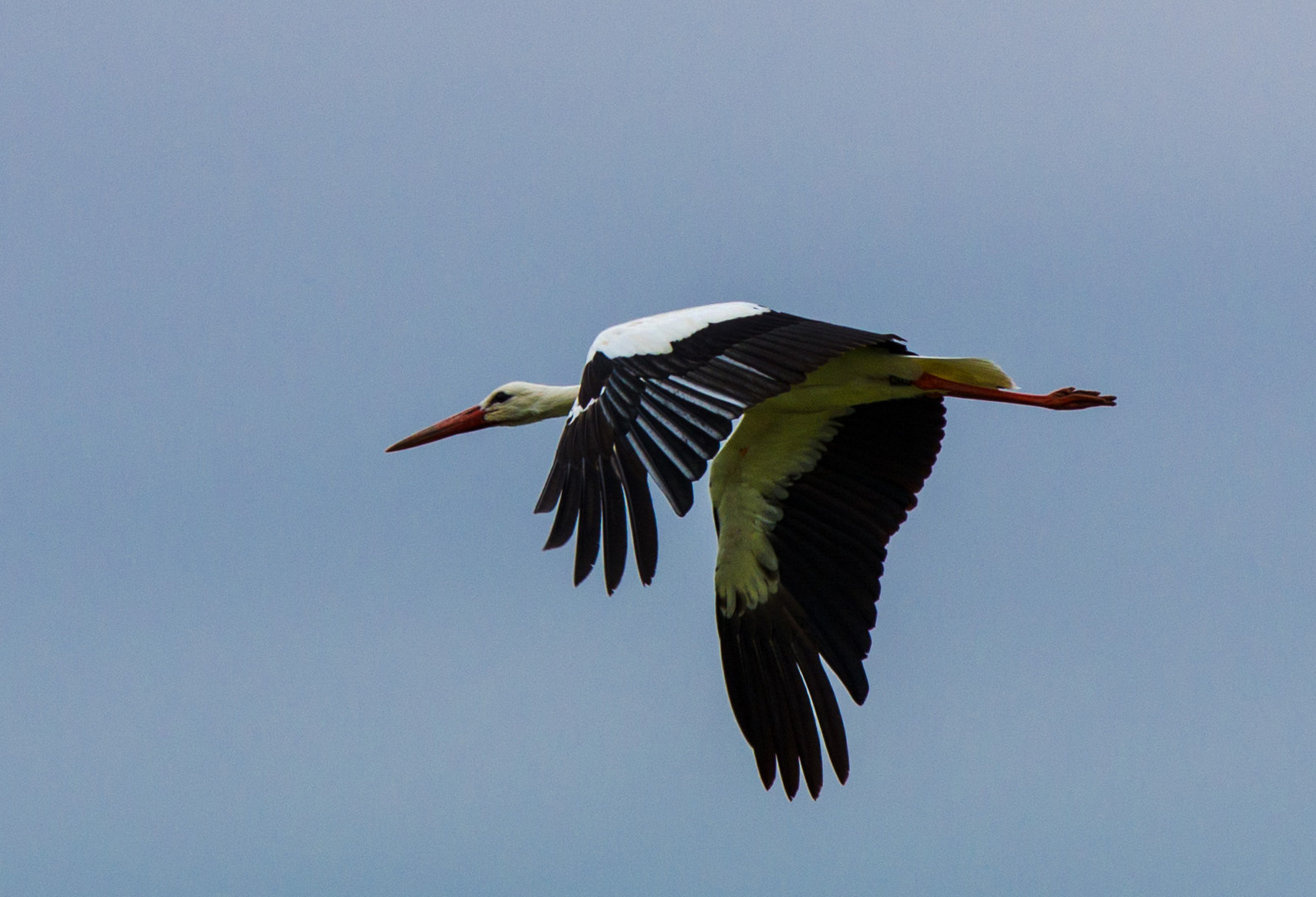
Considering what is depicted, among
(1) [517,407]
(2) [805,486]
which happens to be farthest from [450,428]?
(2) [805,486]

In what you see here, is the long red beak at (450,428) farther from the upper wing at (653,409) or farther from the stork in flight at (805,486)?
the upper wing at (653,409)

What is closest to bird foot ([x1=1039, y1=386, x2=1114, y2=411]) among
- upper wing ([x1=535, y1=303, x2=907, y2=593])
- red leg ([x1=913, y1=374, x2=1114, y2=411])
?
red leg ([x1=913, y1=374, x2=1114, y2=411])

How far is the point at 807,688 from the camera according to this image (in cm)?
1046

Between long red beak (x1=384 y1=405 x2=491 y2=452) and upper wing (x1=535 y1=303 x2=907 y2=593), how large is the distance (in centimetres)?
334

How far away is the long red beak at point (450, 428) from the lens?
12.4 meters

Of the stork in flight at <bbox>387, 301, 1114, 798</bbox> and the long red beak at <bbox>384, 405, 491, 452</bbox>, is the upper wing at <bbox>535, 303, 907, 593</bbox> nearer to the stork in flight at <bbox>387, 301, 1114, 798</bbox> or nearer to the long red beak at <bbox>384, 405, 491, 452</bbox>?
the stork in flight at <bbox>387, 301, 1114, 798</bbox>

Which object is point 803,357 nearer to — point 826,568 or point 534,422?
point 826,568

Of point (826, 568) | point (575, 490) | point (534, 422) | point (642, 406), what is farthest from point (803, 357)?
point (534, 422)

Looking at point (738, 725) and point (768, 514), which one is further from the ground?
point (768, 514)

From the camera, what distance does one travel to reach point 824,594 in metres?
10.7

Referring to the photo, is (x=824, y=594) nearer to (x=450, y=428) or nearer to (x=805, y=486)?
(x=805, y=486)

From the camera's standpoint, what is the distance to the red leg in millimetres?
10453

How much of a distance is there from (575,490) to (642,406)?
1.91 feet

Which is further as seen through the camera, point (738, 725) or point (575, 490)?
point (738, 725)
